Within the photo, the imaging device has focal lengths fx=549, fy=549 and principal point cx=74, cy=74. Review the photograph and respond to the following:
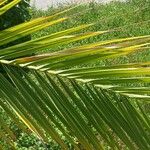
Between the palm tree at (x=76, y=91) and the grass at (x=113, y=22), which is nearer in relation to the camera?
the palm tree at (x=76, y=91)

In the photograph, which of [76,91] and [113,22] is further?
[113,22]

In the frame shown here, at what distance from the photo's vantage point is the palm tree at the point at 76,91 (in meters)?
1.56

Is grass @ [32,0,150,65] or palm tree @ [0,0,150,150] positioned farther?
grass @ [32,0,150,65]

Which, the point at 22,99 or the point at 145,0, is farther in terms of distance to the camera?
the point at 145,0

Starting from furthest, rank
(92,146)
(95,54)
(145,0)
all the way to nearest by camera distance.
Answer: (145,0), (92,146), (95,54)

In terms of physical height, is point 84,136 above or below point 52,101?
below

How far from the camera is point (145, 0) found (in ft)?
51.6

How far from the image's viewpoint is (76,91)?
1.62m

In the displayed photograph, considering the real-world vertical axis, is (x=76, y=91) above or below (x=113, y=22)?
below

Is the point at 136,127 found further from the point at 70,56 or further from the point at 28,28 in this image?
the point at 28,28

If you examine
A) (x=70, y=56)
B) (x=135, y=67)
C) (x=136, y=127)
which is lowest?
(x=136, y=127)

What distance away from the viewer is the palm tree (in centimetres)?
156

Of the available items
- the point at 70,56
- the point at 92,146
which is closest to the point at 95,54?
the point at 70,56

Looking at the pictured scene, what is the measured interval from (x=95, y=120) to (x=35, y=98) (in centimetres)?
19
